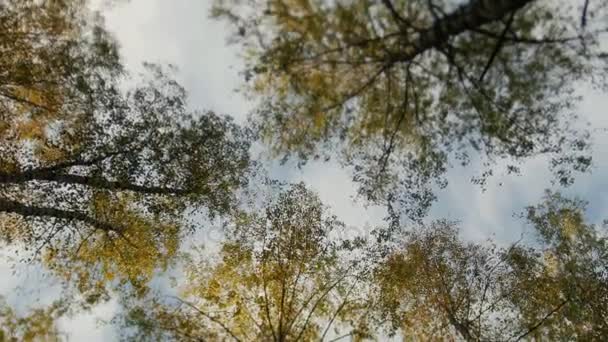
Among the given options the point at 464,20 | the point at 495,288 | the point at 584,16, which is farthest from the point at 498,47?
the point at 495,288

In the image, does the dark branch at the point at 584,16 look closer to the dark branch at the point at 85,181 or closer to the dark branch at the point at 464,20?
the dark branch at the point at 464,20

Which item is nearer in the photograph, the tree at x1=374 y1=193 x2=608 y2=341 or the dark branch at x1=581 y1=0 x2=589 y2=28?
the dark branch at x1=581 y1=0 x2=589 y2=28

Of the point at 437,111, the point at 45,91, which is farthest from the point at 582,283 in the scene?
the point at 45,91

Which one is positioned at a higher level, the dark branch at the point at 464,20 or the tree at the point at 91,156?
the tree at the point at 91,156

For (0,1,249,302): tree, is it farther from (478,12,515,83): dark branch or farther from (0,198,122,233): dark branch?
(478,12,515,83): dark branch

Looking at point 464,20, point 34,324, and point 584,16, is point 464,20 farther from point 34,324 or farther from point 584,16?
point 34,324

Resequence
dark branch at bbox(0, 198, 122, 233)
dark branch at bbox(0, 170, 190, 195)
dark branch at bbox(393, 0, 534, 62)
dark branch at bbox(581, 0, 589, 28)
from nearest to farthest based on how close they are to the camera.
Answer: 1. dark branch at bbox(393, 0, 534, 62)
2. dark branch at bbox(581, 0, 589, 28)
3. dark branch at bbox(0, 198, 122, 233)
4. dark branch at bbox(0, 170, 190, 195)

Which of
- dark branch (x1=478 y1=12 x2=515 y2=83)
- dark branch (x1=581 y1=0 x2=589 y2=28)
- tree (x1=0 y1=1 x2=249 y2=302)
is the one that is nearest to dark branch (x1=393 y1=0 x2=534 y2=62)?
dark branch (x1=478 y1=12 x2=515 y2=83)

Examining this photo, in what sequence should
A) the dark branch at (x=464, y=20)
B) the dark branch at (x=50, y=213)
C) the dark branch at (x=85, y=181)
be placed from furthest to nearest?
the dark branch at (x=85, y=181), the dark branch at (x=50, y=213), the dark branch at (x=464, y=20)

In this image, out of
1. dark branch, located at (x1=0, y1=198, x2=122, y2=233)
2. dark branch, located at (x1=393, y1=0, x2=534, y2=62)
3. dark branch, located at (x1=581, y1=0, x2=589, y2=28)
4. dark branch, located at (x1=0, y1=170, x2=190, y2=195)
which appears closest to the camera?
dark branch, located at (x1=393, y1=0, x2=534, y2=62)

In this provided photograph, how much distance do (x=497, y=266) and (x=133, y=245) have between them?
14169mm

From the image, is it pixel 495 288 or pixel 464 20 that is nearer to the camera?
pixel 464 20

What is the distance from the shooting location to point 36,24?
42.3ft

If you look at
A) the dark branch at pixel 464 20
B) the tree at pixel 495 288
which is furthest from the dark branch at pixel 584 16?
the tree at pixel 495 288
